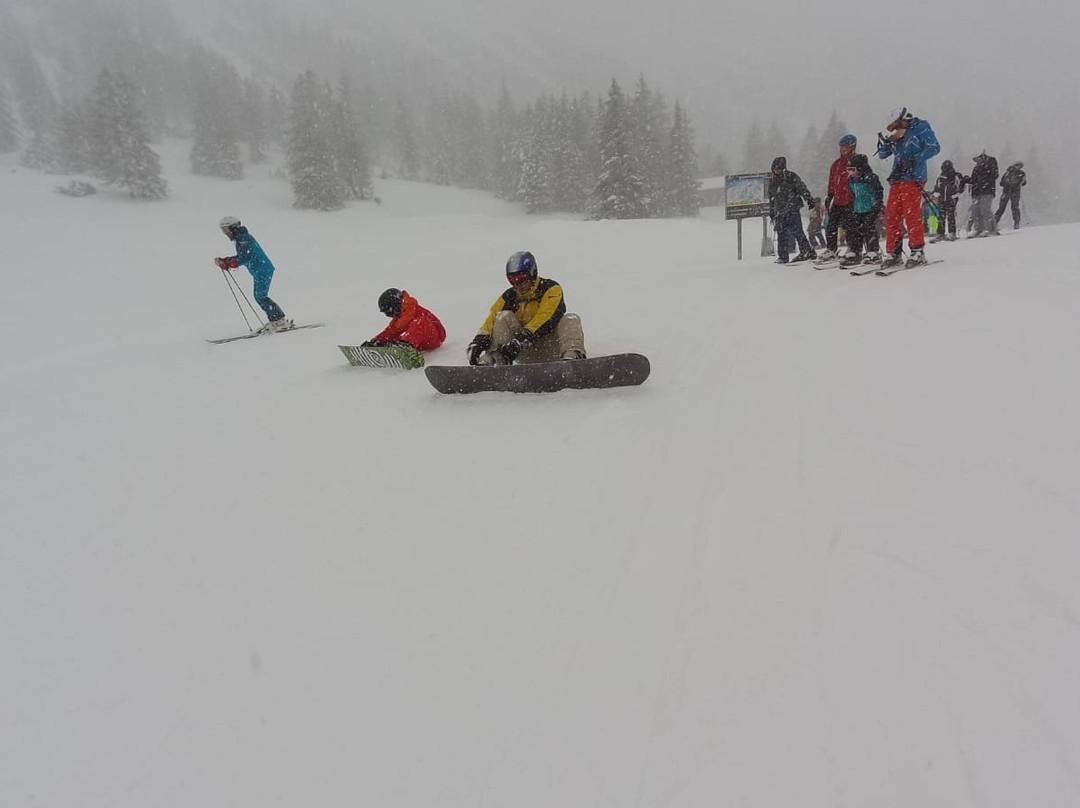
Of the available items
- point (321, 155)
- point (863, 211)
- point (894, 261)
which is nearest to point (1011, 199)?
point (863, 211)

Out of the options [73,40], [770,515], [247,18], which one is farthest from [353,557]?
[247,18]

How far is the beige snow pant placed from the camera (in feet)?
18.2

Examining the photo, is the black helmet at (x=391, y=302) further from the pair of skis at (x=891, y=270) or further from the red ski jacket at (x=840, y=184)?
the red ski jacket at (x=840, y=184)

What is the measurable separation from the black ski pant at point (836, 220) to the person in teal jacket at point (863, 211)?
0.07 metres

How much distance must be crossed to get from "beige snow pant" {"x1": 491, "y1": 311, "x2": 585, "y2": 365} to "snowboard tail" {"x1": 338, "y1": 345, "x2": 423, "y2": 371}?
1.30 m

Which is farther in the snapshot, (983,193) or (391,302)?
(983,193)

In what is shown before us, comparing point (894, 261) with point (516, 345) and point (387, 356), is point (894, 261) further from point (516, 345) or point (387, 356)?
point (387, 356)

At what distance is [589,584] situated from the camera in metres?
2.65

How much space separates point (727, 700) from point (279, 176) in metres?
65.5

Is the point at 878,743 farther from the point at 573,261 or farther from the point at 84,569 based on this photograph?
the point at 573,261

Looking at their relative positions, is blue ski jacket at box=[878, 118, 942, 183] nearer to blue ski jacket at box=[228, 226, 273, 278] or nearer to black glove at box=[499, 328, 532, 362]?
black glove at box=[499, 328, 532, 362]

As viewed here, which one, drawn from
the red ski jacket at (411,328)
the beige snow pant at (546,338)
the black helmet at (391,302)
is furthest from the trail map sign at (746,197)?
the beige snow pant at (546,338)

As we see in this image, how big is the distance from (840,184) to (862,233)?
0.90 meters

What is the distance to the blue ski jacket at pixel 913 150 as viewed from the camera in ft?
24.4
